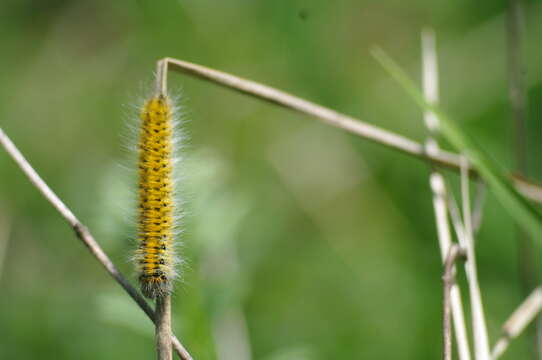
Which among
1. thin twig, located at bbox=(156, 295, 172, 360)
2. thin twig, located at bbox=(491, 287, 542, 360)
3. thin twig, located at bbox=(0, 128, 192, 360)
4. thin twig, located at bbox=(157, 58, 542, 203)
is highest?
thin twig, located at bbox=(157, 58, 542, 203)

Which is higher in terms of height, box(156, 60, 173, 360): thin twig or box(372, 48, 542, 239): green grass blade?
box(372, 48, 542, 239): green grass blade

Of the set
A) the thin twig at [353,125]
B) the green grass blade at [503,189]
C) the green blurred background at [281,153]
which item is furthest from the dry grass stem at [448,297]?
the green blurred background at [281,153]

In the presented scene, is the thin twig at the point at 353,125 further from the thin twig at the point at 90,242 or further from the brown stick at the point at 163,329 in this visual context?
the brown stick at the point at 163,329

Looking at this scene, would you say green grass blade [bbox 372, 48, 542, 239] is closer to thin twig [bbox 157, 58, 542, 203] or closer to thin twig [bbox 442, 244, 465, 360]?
thin twig [bbox 442, 244, 465, 360]

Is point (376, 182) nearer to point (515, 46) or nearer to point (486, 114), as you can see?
point (486, 114)

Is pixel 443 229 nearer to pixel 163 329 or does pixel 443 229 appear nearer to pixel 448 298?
pixel 448 298

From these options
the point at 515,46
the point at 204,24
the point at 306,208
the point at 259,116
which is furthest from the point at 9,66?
the point at 515,46

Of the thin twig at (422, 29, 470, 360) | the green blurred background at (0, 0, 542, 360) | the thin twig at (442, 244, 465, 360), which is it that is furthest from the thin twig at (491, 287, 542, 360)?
the green blurred background at (0, 0, 542, 360)
